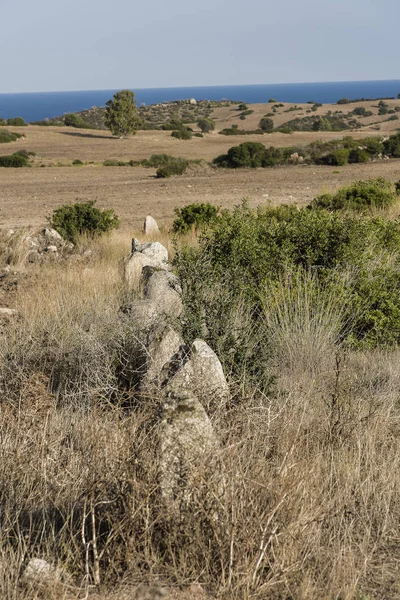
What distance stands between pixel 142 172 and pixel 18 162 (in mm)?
7420

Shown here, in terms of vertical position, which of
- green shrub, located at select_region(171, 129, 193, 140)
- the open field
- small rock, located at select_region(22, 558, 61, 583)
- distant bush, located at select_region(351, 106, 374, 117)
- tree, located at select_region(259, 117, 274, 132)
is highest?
distant bush, located at select_region(351, 106, 374, 117)

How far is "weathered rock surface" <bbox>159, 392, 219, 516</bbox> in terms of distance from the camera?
3135 mm

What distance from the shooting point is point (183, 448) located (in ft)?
10.7

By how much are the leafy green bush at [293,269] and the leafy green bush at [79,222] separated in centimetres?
431

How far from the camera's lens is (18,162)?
36344 mm

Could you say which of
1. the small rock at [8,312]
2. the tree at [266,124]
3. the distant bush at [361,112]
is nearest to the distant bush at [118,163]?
the small rock at [8,312]

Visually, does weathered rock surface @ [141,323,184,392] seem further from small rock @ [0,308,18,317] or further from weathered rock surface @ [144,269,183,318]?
small rock @ [0,308,18,317]

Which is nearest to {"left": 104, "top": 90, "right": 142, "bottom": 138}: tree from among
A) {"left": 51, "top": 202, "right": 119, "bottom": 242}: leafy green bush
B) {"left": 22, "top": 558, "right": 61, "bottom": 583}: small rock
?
{"left": 51, "top": 202, "right": 119, "bottom": 242}: leafy green bush

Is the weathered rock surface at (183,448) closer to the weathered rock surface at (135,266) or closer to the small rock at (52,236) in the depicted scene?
the weathered rock surface at (135,266)

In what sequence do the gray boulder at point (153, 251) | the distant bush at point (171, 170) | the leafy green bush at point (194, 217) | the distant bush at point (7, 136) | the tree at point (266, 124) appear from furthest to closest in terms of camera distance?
the tree at point (266, 124), the distant bush at point (7, 136), the distant bush at point (171, 170), the leafy green bush at point (194, 217), the gray boulder at point (153, 251)

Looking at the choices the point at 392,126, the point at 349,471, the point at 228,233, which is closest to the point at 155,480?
the point at 349,471

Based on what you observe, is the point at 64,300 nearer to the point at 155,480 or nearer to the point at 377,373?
the point at 377,373

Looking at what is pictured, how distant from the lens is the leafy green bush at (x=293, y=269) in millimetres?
6598

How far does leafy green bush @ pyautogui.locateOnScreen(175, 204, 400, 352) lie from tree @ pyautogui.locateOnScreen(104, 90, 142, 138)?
4658 centimetres
